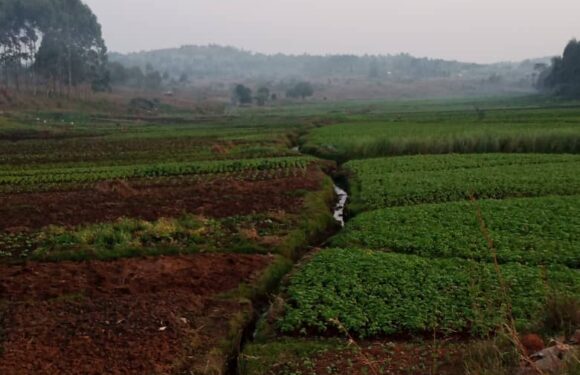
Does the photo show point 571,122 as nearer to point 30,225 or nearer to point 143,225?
point 143,225

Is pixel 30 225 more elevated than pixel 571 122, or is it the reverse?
pixel 571 122

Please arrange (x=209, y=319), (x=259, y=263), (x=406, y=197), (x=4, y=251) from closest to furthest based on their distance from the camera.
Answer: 1. (x=209, y=319)
2. (x=259, y=263)
3. (x=4, y=251)
4. (x=406, y=197)

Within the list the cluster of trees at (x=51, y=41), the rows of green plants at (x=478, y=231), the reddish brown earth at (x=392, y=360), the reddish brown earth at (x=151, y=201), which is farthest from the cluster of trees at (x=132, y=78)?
the reddish brown earth at (x=392, y=360)

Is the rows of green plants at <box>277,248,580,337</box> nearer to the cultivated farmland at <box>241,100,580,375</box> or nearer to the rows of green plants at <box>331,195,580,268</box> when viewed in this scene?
the cultivated farmland at <box>241,100,580,375</box>

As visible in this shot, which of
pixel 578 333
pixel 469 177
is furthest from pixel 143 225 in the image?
pixel 469 177

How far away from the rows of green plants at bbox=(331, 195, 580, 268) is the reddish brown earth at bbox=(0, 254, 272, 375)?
13.1ft

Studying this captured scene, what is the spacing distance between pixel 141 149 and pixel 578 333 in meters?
36.6

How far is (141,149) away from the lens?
40.0 metres

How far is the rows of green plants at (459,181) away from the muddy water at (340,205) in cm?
83

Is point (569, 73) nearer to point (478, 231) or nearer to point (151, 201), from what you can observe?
point (478, 231)

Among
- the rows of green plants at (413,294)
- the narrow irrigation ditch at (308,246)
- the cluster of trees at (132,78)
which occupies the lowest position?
the narrow irrigation ditch at (308,246)

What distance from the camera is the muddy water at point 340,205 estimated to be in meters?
21.7

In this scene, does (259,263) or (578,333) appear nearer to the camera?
(578,333)

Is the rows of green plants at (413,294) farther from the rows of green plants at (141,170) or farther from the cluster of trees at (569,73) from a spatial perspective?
the cluster of trees at (569,73)
